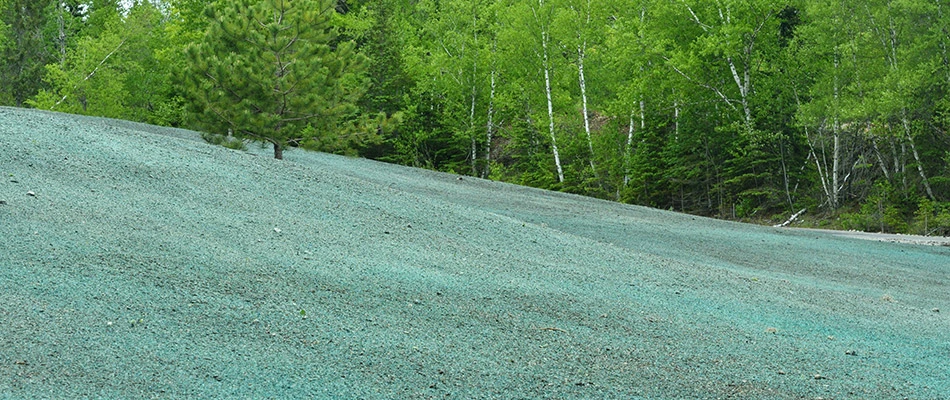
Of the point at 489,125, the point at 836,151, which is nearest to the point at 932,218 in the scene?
the point at 836,151

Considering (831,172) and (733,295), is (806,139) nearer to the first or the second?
(831,172)

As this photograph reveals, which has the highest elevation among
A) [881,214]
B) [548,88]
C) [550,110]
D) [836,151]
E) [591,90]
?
[591,90]

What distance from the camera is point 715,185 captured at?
2681cm

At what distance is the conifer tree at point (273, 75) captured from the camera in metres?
16.7

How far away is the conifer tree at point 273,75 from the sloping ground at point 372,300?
3.29 m

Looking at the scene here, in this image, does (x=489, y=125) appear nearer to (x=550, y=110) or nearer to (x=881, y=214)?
(x=550, y=110)

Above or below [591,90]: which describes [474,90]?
below

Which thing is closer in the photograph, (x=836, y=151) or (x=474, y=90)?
(x=836, y=151)

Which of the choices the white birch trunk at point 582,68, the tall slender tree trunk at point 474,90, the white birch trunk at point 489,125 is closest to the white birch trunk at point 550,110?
the white birch trunk at point 582,68

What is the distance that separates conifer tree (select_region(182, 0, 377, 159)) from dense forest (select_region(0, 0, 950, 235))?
0.14ft

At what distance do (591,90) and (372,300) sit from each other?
2464 cm

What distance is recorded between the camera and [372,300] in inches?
293

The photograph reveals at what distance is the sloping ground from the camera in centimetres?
566

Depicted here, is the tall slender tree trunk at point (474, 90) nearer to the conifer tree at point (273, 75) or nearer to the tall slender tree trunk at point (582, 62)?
the tall slender tree trunk at point (582, 62)
